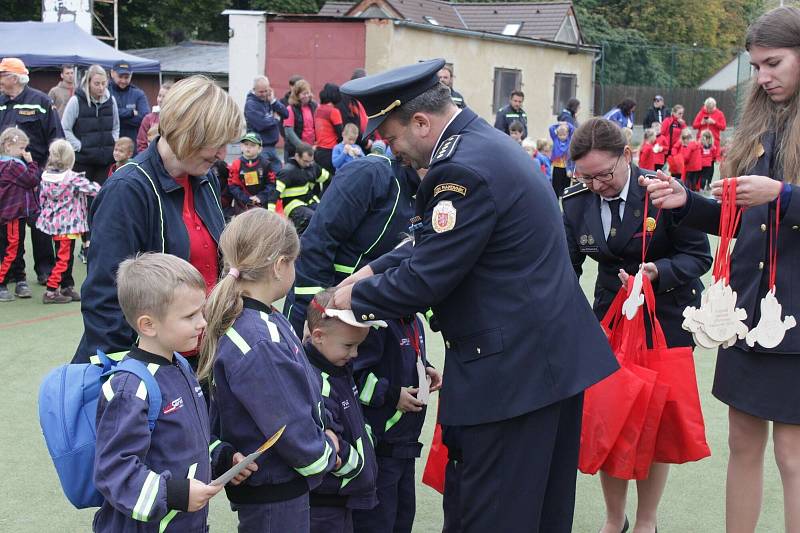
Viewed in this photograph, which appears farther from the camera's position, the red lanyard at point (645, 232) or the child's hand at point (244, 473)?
the red lanyard at point (645, 232)

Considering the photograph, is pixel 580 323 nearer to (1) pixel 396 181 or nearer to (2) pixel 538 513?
(2) pixel 538 513

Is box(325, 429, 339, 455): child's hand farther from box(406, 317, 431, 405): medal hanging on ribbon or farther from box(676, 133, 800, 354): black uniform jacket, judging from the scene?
box(676, 133, 800, 354): black uniform jacket

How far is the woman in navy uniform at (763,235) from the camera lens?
324 cm

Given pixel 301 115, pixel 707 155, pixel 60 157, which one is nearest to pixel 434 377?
pixel 60 157

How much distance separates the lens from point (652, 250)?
13.3ft

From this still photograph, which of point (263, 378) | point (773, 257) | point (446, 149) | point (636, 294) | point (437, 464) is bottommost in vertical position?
point (437, 464)

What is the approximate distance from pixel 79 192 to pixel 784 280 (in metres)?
7.03

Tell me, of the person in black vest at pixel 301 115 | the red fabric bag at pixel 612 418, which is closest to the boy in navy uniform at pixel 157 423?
the red fabric bag at pixel 612 418

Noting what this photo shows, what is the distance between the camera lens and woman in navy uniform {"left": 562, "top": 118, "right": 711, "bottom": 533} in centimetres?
389

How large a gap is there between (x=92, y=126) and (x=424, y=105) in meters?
8.19

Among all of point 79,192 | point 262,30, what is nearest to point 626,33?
point 262,30

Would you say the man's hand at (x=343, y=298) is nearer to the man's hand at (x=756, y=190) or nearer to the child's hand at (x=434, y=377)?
the child's hand at (x=434, y=377)

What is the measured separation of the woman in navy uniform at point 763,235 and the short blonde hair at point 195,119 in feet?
5.15

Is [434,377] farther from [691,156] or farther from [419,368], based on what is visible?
[691,156]
